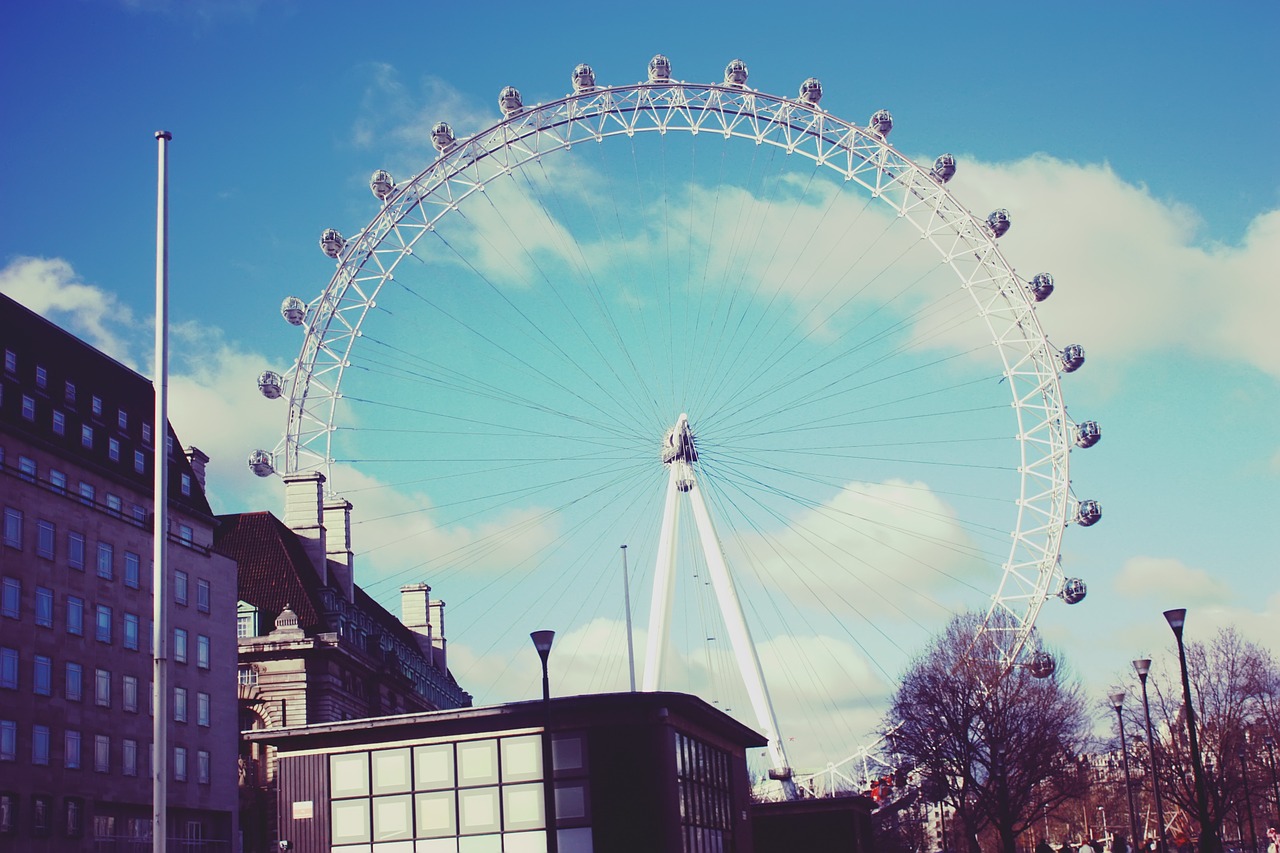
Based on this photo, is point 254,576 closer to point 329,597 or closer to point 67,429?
point 329,597

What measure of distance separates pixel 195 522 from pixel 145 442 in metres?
4.81

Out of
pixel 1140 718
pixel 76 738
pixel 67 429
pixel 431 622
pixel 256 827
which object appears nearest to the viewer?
pixel 76 738

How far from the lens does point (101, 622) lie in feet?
220

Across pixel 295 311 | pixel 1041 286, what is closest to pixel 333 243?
pixel 295 311

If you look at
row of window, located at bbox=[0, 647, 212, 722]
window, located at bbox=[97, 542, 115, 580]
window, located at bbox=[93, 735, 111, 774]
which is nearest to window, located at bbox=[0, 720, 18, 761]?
row of window, located at bbox=[0, 647, 212, 722]

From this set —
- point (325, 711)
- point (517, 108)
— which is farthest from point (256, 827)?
point (517, 108)

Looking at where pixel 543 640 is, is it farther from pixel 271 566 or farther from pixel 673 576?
pixel 271 566

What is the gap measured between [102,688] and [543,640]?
37.7 meters

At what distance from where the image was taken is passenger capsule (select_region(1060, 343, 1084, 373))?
73938 mm

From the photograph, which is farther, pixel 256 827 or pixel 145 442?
pixel 256 827

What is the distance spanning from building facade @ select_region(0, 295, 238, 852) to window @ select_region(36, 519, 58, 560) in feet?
0.26

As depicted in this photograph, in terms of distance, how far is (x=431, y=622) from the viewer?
12738 centimetres

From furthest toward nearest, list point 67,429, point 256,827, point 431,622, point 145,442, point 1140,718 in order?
point 431,622
point 1140,718
point 256,827
point 145,442
point 67,429

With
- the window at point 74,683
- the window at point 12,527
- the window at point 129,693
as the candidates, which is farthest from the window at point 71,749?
the window at point 12,527
